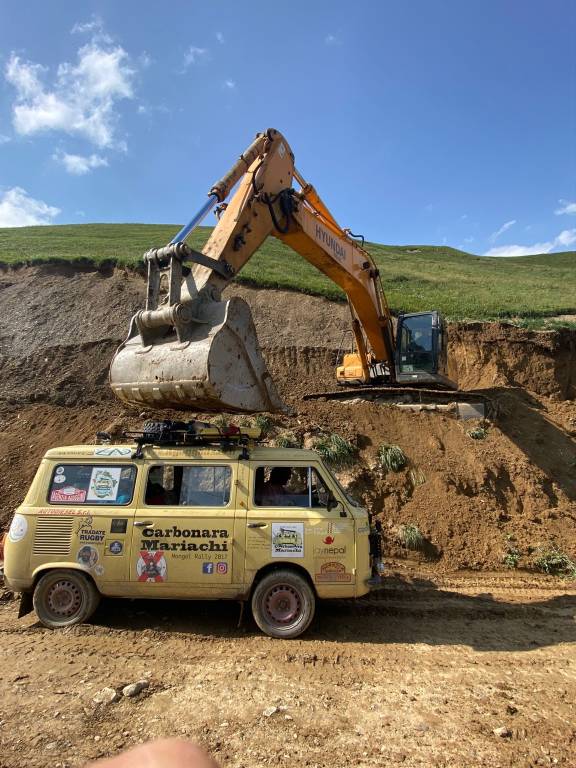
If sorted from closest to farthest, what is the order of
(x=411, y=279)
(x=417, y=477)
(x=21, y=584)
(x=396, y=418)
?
(x=21, y=584), (x=417, y=477), (x=396, y=418), (x=411, y=279)

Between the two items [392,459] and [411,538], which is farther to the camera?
[392,459]

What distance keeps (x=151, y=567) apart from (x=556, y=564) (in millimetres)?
6863

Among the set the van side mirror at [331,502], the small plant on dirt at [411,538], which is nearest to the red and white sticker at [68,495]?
the van side mirror at [331,502]

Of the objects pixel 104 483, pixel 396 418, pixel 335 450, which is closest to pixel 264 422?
pixel 335 450

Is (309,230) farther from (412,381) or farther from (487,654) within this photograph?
(487,654)

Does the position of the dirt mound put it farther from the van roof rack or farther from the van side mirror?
the van roof rack

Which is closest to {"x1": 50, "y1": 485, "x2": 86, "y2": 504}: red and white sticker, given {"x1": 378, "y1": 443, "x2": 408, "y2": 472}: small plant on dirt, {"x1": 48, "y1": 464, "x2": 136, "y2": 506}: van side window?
{"x1": 48, "y1": 464, "x2": 136, "y2": 506}: van side window

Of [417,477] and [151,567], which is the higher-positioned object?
[417,477]

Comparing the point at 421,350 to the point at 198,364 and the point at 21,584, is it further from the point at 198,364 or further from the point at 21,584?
the point at 21,584

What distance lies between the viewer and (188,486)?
20.6ft

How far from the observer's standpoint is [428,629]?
6305mm

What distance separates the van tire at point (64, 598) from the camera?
19.7ft

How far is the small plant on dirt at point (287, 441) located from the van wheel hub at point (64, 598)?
521 centimetres

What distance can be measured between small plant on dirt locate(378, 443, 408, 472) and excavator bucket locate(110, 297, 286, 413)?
4887mm
